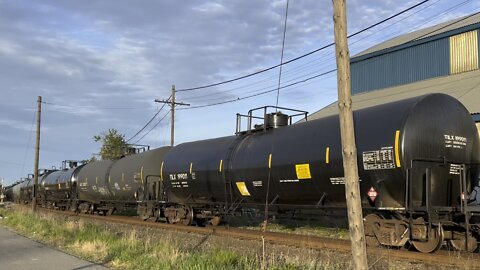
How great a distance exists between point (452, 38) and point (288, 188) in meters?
18.4

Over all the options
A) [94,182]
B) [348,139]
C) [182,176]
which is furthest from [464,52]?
[348,139]

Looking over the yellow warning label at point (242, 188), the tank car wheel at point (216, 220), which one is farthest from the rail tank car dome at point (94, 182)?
the yellow warning label at point (242, 188)

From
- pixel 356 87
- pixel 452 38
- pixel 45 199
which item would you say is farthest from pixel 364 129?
pixel 45 199

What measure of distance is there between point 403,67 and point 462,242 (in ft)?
68.2

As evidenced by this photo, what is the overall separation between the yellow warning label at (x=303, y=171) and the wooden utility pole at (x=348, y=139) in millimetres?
7823

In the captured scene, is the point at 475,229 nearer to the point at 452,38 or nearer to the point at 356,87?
the point at 452,38

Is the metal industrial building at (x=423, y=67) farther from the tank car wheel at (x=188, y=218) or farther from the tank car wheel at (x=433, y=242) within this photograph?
the tank car wheel at (x=433, y=242)

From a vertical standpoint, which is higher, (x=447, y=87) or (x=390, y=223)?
(x=447, y=87)

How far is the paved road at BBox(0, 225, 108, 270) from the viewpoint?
9.72 m

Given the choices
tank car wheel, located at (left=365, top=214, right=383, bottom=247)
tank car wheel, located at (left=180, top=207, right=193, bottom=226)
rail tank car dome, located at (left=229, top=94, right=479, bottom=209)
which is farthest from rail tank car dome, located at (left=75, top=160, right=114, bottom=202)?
tank car wheel, located at (left=365, top=214, right=383, bottom=247)

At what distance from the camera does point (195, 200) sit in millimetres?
18859

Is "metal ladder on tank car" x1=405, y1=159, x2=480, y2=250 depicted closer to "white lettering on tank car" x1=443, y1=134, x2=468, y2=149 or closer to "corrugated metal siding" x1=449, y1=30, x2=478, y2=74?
"white lettering on tank car" x1=443, y1=134, x2=468, y2=149

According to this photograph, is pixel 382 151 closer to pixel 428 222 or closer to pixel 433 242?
pixel 428 222

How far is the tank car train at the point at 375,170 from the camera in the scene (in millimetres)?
10633
